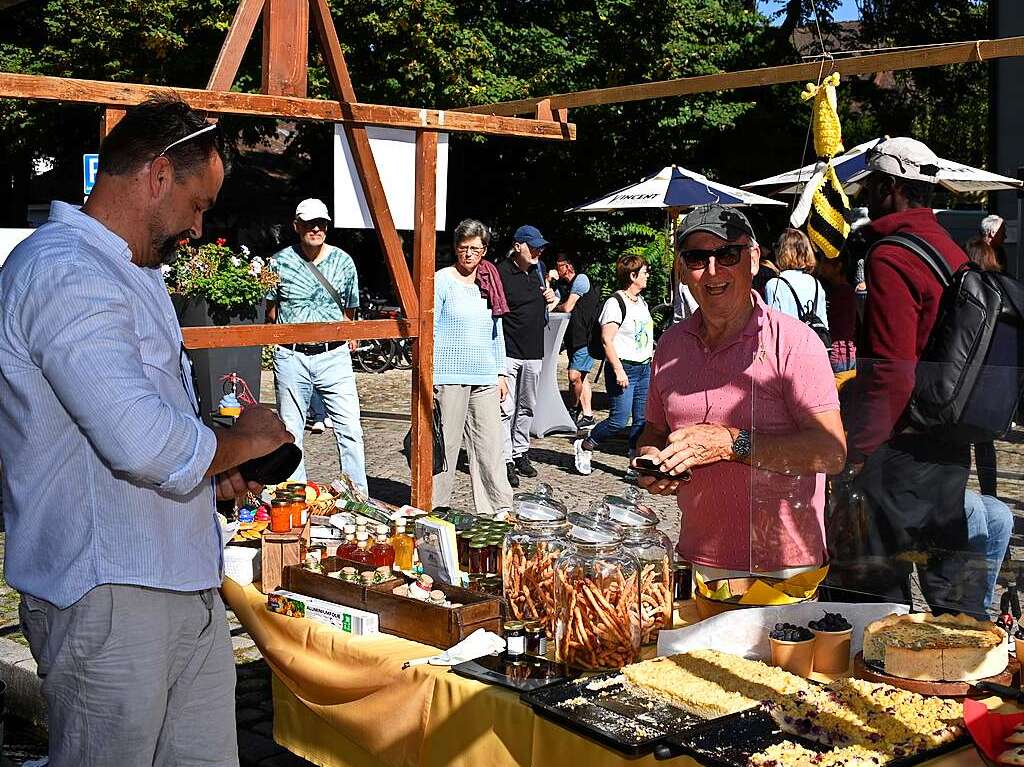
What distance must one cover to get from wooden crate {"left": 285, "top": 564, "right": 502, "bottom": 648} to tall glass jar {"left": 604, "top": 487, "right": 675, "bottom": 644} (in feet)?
1.28

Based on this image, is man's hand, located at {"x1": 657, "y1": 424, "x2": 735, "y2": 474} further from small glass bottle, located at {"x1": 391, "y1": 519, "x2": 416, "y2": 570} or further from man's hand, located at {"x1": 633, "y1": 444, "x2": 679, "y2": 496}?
small glass bottle, located at {"x1": 391, "y1": 519, "x2": 416, "y2": 570}

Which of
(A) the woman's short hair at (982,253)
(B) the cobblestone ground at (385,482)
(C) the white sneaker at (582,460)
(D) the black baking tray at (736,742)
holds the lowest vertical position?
(B) the cobblestone ground at (385,482)

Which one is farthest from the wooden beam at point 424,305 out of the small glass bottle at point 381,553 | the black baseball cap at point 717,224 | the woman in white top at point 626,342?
the woman in white top at point 626,342

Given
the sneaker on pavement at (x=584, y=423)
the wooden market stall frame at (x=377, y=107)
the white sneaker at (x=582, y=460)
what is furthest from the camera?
the sneaker on pavement at (x=584, y=423)

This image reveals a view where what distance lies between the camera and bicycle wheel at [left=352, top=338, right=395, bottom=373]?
1702cm

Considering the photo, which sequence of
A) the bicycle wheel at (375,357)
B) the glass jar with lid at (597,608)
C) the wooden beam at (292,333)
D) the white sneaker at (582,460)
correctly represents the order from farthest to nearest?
the bicycle wheel at (375,357) → the white sneaker at (582,460) → the wooden beam at (292,333) → the glass jar with lid at (597,608)

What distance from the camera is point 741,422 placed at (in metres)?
3.12

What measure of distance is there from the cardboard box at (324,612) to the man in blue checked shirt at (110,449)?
0.73 m

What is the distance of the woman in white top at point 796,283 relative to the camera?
8008 mm

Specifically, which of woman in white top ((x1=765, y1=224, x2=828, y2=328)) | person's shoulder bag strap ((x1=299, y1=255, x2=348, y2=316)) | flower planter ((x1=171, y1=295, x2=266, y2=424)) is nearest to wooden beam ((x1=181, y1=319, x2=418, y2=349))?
person's shoulder bag strap ((x1=299, y1=255, x2=348, y2=316))

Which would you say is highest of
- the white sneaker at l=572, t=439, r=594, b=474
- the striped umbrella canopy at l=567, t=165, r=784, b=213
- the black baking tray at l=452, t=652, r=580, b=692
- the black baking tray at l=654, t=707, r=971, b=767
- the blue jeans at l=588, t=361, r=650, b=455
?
the striped umbrella canopy at l=567, t=165, r=784, b=213

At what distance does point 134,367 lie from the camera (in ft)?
7.16

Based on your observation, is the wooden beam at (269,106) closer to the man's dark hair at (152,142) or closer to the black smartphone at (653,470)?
the man's dark hair at (152,142)

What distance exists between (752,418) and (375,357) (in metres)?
14.3
